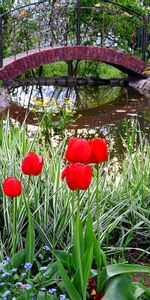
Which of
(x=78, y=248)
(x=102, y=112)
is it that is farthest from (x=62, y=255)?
(x=102, y=112)

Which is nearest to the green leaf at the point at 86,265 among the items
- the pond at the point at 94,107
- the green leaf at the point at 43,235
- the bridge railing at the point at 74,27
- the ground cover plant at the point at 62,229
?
the ground cover plant at the point at 62,229

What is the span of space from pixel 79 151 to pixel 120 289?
0.60 m

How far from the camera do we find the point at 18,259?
2.28 m

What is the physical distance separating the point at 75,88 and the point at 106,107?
3111 mm

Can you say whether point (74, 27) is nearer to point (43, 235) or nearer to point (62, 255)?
point (43, 235)

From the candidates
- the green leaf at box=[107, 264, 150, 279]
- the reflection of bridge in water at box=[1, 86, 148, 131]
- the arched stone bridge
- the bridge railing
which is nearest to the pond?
the reflection of bridge in water at box=[1, 86, 148, 131]

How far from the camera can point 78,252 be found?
200 centimetres

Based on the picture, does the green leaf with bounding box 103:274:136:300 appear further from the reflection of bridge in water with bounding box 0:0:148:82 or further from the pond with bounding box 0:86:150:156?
the reflection of bridge in water with bounding box 0:0:148:82

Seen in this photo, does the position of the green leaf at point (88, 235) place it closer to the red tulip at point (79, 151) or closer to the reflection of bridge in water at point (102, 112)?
the red tulip at point (79, 151)

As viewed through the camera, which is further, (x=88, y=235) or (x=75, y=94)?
(x=75, y=94)

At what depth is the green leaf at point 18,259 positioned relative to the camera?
227 cm

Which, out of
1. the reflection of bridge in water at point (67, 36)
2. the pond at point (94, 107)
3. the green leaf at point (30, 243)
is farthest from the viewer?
the reflection of bridge in water at point (67, 36)

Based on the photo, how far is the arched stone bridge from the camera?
38.0ft

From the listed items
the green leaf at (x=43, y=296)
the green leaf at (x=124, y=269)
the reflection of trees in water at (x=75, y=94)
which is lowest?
the green leaf at (x=43, y=296)
